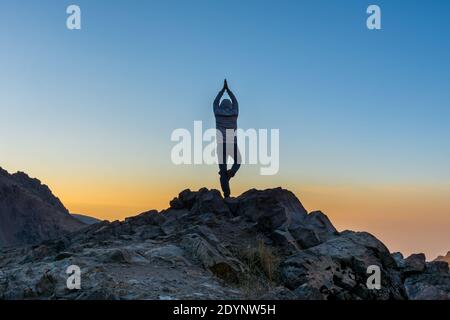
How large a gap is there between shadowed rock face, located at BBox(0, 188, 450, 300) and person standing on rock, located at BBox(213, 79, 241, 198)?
953 mm

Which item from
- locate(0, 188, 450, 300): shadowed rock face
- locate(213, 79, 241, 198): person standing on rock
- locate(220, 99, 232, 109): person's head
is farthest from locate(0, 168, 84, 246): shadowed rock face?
locate(220, 99, 232, 109): person's head

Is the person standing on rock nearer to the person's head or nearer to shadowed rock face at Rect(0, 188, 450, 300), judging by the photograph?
the person's head

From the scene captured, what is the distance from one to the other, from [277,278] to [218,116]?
20.5ft

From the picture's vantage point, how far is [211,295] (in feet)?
→ 30.1

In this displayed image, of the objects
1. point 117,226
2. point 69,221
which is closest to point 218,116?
point 117,226

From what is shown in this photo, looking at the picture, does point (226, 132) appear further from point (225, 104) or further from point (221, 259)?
point (221, 259)

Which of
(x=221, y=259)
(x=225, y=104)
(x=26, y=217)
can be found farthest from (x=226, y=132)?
(x=26, y=217)

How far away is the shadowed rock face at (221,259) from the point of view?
9398 mm

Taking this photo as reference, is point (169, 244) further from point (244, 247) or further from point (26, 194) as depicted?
point (26, 194)

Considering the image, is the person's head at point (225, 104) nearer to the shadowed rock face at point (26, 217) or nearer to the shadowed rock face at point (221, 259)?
the shadowed rock face at point (221, 259)

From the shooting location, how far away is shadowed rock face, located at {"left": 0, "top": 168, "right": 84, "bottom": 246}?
3494 cm

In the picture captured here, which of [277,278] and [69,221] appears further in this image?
[69,221]

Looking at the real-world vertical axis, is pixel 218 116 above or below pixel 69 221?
above
